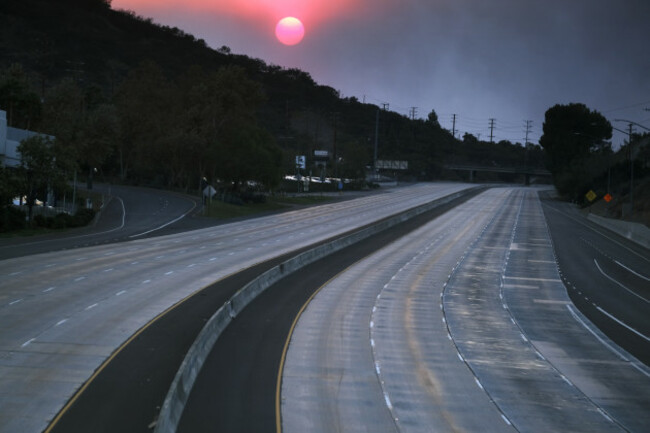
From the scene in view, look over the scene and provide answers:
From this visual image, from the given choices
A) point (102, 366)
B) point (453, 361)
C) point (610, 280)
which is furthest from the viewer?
point (610, 280)

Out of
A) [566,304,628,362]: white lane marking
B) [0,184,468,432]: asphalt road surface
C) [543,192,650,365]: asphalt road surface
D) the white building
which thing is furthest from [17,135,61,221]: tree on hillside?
[566,304,628,362]: white lane marking

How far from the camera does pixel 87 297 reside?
29625 millimetres

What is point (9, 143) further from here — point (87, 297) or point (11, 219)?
point (87, 297)

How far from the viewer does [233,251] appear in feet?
161

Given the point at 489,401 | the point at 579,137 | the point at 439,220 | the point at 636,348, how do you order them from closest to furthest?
the point at 489,401 → the point at 636,348 → the point at 439,220 → the point at 579,137

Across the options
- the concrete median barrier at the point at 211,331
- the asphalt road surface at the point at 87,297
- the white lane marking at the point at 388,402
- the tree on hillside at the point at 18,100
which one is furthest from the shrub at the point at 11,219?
the white lane marking at the point at 388,402

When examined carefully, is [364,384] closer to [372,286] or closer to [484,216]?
[372,286]

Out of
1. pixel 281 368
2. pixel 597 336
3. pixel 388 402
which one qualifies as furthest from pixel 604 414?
pixel 597 336

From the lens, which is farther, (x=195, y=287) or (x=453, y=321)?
(x=195, y=287)

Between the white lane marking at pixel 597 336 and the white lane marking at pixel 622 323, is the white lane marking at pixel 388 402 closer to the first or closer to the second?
the white lane marking at pixel 597 336

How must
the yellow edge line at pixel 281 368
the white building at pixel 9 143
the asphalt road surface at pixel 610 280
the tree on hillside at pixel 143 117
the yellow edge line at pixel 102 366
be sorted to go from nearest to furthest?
the yellow edge line at pixel 102 366 → the yellow edge line at pixel 281 368 → the asphalt road surface at pixel 610 280 → the white building at pixel 9 143 → the tree on hillside at pixel 143 117

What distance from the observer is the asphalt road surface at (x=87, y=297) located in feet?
58.9

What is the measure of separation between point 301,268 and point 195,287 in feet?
34.5

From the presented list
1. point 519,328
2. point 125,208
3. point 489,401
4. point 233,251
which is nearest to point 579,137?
point 125,208
